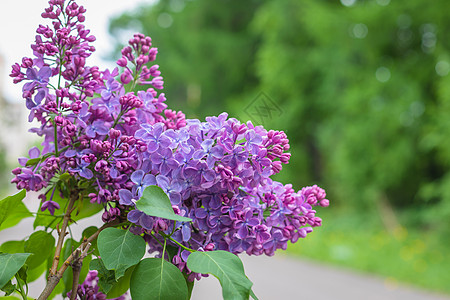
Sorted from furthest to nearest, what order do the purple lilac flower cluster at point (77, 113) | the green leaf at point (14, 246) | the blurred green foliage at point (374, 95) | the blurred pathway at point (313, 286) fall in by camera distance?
the blurred green foliage at point (374, 95) < the blurred pathway at point (313, 286) < the green leaf at point (14, 246) < the purple lilac flower cluster at point (77, 113)

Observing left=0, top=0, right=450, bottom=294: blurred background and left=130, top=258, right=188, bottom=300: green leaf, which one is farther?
left=0, top=0, right=450, bottom=294: blurred background

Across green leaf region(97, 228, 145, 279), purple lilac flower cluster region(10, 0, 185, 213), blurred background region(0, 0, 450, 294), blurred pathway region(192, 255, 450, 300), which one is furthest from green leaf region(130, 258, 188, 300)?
blurred background region(0, 0, 450, 294)

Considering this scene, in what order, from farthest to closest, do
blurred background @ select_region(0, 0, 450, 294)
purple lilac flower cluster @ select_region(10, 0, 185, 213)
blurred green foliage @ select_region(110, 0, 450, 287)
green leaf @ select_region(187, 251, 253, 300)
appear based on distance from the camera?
blurred green foliage @ select_region(110, 0, 450, 287)
blurred background @ select_region(0, 0, 450, 294)
purple lilac flower cluster @ select_region(10, 0, 185, 213)
green leaf @ select_region(187, 251, 253, 300)

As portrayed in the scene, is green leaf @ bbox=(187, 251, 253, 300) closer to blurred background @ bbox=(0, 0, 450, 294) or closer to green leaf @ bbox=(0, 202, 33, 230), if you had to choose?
green leaf @ bbox=(0, 202, 33, 230)

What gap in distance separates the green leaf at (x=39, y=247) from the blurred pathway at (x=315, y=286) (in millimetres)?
4360

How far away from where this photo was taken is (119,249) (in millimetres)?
602

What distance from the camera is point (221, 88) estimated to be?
50.7 feet

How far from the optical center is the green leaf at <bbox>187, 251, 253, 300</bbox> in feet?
1.80

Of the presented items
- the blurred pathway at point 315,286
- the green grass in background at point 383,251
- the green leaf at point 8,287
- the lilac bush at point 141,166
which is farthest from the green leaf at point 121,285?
the green grass in background at point 383,251

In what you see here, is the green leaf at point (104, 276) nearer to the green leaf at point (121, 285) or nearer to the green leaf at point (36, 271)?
the green leaf at point (121, 285)

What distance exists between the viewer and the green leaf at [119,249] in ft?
1.93

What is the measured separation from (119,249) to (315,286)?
609 centimetres

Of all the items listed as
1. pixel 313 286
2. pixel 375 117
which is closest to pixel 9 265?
pixel 313 286

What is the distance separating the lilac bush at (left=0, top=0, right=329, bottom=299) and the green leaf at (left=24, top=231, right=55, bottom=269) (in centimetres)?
→ 5
